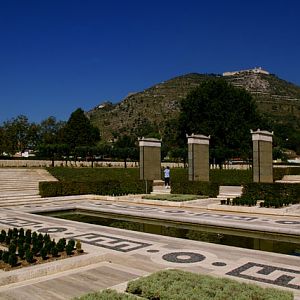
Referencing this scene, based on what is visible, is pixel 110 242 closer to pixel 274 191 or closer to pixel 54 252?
pixel 54 252

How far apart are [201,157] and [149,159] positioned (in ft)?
12.8

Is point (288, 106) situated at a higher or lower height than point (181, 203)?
higher

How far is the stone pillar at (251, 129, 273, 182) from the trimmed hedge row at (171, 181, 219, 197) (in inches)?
137

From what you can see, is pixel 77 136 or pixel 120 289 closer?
pixel 120 289

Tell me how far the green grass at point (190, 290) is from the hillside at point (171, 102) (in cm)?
8515

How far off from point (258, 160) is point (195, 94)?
2703 centimetres

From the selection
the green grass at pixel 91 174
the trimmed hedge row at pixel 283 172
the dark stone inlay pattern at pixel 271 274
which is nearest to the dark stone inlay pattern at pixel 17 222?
the dark stone inlay pattern at pixel 271 274

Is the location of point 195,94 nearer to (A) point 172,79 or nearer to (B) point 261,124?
(B) point 261,124

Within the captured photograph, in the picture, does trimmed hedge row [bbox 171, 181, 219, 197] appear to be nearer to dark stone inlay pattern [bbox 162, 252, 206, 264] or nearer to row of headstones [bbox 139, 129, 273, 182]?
row of headstones [bbox 139, 129, 273, 182]

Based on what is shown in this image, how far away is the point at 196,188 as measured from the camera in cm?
2080

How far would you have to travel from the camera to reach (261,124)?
47.7 m

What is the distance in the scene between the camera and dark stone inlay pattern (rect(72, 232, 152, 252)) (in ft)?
29.1

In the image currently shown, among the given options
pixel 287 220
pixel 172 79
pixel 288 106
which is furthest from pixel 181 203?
pixel 172 79

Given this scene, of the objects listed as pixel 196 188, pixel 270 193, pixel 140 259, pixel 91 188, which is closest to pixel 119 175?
pixel 91 188
